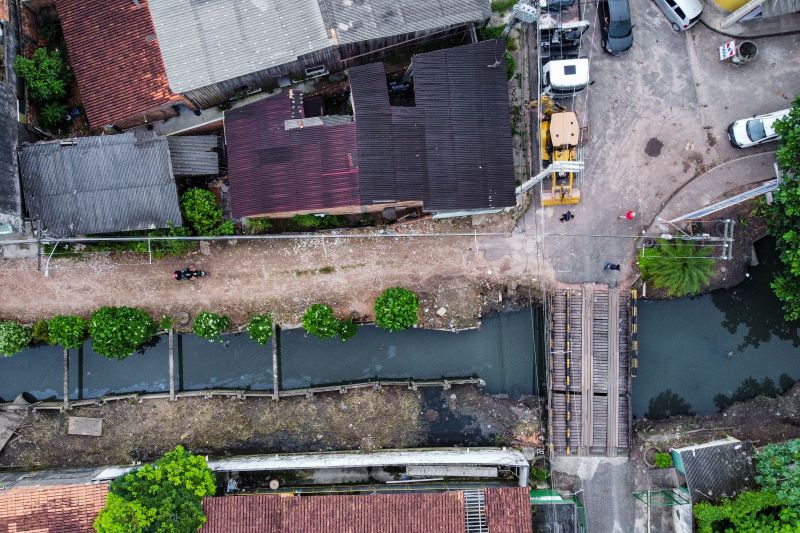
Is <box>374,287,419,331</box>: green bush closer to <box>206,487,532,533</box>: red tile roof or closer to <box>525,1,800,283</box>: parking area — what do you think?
<box>525,1,800,283</box>: parking area

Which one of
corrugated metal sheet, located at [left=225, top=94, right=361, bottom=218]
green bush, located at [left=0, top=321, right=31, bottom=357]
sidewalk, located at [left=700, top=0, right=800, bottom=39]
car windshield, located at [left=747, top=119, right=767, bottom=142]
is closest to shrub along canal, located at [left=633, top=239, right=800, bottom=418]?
car windshield, located at [left=747, top=119, right=767, bottom=142]

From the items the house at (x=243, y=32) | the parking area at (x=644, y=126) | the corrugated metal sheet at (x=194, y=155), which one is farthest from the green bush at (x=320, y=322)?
the house at (x=243, y=32)

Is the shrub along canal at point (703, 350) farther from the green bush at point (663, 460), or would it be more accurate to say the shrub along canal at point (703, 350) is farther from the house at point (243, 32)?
the house at point (243, 32)

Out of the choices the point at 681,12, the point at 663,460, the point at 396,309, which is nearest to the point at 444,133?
the point at 396,309

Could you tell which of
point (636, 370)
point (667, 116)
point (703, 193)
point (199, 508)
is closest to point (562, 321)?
point (636, 370)

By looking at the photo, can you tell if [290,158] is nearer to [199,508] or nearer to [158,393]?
[158,393]
